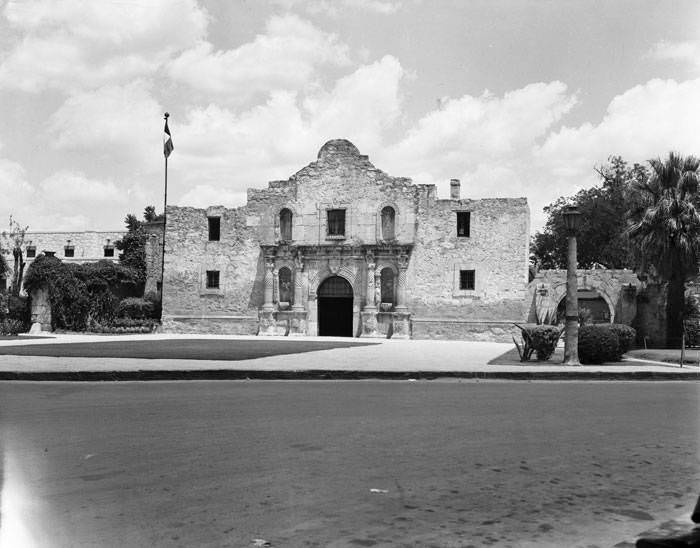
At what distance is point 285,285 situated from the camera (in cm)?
4006

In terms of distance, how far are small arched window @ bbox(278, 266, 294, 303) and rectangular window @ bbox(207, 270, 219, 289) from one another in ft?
12.1

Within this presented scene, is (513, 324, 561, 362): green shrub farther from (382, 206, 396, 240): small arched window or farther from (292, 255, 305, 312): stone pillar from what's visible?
(292, 255, 305, 312): stone pillar

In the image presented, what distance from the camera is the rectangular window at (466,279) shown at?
3784cm

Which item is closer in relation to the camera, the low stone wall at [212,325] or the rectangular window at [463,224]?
the rectangular window at [463,224]

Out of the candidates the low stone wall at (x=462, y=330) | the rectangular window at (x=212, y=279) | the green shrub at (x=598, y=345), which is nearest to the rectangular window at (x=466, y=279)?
the low stone wall at (x=462, y=330)

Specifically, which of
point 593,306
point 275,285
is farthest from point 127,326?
point 593,306

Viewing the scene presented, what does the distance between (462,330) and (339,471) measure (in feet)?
105

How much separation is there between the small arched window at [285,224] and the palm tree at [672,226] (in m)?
17.9

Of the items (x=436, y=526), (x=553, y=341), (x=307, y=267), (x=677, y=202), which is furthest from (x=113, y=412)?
(x=307, y=267)

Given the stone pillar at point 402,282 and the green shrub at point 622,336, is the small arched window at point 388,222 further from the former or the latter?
the green shrub at point 622,336

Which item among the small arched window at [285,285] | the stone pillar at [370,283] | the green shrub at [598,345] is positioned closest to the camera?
the green shrub at [598,345]

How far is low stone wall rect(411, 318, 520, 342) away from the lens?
36750 millimetres

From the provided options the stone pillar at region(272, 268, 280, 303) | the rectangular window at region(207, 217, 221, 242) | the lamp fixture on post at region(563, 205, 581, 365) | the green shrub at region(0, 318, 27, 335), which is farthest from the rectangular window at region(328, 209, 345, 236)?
the lamp fixture on post at region(563, 205, 581, 365)

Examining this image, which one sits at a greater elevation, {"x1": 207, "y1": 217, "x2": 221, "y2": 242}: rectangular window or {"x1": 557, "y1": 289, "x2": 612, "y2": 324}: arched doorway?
{"x1": 207, "y1": 217, "x2": 221, "y2": 242}: rectangular window
